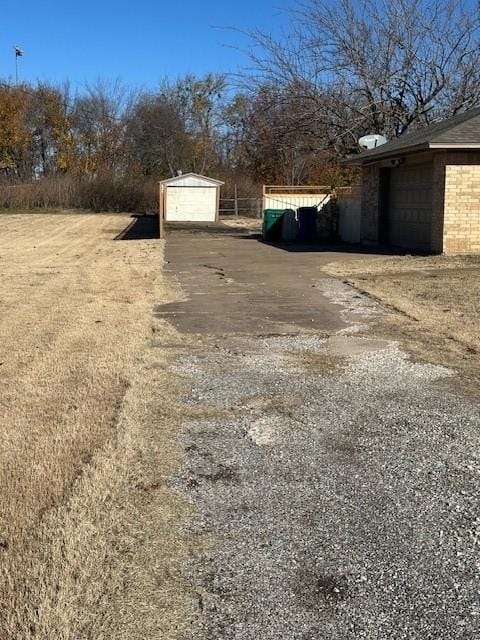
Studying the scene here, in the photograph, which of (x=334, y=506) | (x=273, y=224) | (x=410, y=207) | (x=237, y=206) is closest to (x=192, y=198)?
(x=237, y=206)

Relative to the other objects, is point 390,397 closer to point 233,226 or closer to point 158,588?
point 158,588

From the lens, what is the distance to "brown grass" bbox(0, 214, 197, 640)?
2959 millimetres

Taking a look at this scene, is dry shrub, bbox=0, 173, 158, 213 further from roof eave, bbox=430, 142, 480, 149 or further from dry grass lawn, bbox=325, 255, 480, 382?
roof eave, bbox=430, 142, 480, 149

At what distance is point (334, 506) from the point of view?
3.99m

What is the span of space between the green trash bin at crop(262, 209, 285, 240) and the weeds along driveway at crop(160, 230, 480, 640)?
17805 millimetres

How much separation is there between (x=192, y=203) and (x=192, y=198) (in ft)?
0.97

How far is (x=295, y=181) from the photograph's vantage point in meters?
43.1

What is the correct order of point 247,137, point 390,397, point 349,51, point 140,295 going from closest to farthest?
point 390,397 → point 140,295 → point 349,51 → point 247,137

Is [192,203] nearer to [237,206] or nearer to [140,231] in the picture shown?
[237,206]

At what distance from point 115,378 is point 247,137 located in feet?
123

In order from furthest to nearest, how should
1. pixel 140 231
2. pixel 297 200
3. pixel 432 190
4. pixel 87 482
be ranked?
pixel 140 231
pixel 297 200
pixel 432 190
pixel 87 482

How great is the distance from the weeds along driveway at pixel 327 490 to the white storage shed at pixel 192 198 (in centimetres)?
3515

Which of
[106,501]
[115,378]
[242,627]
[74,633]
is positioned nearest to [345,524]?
[242,627]

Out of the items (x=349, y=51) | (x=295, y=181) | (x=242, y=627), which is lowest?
(x=242, y=627)
